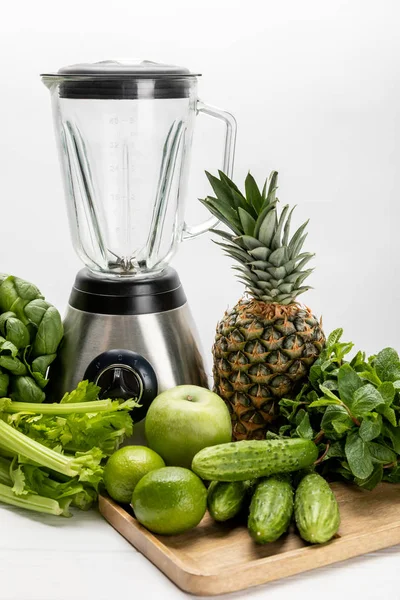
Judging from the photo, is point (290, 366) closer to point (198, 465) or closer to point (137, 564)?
point (198, 465)

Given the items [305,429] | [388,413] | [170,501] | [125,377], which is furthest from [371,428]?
[125,377]

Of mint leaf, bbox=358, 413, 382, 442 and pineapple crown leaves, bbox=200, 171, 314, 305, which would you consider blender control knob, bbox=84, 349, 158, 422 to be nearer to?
pineapple crown leaves, bbox=200, 171, 314, 305

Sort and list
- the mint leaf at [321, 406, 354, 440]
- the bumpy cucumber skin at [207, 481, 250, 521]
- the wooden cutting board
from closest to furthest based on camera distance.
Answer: the wooden cutting board → the bumpy cucumber skin at [207, 481, 250, 521] → the mint leaf at [321, 406, 354, 440]

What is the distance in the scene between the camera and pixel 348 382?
5.41 ft

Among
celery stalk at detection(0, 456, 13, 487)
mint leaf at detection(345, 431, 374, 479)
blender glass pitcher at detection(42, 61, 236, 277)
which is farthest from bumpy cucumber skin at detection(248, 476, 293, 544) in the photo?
blender glass pitcher at detection(42, 61, 236, 277)

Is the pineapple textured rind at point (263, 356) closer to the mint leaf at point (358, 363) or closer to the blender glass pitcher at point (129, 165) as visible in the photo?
the mint leaf at point (358, 363)

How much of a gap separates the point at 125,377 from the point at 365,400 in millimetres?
497

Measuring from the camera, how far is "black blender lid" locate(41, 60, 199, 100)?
1731 mm

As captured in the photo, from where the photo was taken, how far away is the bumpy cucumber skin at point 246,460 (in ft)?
4.99

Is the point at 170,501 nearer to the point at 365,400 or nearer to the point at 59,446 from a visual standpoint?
the point at 59,446

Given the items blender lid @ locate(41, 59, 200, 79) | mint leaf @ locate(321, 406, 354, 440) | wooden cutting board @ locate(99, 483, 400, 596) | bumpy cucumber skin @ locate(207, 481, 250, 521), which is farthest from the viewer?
blender lid @ locate(41, 59, 200, 79)

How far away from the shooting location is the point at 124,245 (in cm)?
202

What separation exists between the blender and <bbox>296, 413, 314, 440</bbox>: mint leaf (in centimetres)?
30

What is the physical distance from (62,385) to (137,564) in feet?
1.74
